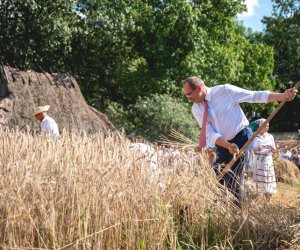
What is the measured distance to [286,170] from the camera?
12297 mm

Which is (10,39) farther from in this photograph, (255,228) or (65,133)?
(255,228)

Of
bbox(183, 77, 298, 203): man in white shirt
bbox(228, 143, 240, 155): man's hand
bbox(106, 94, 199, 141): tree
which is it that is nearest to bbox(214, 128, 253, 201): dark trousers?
bbox(183, 77, 298, 203): man in white shirt

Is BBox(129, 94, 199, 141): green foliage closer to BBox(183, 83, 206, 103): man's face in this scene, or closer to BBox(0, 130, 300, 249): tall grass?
BBox(183, 83, 206, 103): man's face

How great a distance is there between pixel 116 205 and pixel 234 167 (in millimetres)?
1500

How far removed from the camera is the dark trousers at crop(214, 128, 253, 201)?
175 inches

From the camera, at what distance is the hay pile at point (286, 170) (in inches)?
455

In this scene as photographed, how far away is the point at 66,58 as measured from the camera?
1839cm

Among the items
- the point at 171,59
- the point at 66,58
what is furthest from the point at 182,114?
the point at 66,58

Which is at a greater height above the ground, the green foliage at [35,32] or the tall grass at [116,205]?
the green foliage at [35,32]

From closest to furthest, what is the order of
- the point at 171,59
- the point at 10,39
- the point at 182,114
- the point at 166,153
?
the point at 166,153
the point at 182,114
the point at 10,39
the point at 171,59

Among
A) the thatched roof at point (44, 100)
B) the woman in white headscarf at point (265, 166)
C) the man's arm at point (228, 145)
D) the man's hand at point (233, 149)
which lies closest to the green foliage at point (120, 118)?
the thatched roof at point (44, 100)

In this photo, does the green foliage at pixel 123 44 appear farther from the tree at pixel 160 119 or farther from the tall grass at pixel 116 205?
the tall grass at pixel 116 205

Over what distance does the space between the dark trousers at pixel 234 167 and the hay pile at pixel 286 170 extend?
6.53m

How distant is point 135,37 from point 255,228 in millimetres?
15176
